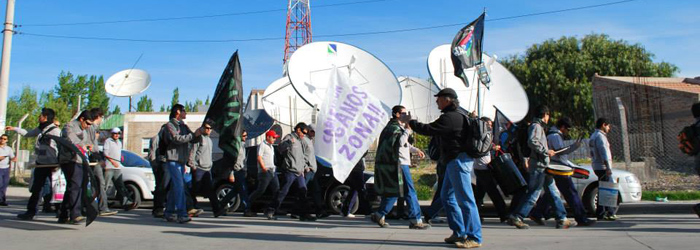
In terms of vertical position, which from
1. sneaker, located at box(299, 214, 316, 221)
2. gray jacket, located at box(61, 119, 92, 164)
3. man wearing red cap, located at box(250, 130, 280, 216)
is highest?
gray jacket, located at box(61, 119, 92, 164)

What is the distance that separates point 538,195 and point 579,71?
3470 cm

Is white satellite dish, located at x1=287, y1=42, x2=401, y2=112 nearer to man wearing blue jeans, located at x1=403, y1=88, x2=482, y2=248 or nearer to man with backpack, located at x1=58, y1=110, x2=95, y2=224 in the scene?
man with backpack, located at x1=58, y1=110, x2=95, y2=224

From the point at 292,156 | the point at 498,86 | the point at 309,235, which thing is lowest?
the point at 309,235

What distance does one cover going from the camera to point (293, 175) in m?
8.80

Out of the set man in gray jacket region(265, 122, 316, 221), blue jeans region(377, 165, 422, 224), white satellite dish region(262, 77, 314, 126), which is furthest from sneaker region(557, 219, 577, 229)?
white satellite dish region(262, 77, 314, 126)

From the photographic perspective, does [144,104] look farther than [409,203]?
Yes

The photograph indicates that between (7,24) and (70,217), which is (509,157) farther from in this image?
(7,24)

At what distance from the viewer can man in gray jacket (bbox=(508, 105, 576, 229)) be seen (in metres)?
7.37

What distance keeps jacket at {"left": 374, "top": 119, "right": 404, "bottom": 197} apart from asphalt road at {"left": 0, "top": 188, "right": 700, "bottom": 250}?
50 centimetres

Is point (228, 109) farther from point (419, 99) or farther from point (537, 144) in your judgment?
point (419, 99)

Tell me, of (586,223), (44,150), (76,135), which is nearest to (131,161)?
(44,150)

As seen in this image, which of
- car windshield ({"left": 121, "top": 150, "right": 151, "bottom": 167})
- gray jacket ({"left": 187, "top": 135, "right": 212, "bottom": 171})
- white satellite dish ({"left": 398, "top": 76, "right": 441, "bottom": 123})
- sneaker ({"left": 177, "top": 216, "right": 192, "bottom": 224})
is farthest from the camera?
white satellite dish ({"left": 398, "top": 76, "right": 441, "bottom": 123})

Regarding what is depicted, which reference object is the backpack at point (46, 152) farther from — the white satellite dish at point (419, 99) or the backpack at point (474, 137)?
the white satellite dish at point (419, 99)

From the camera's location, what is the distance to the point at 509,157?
7.96 m
